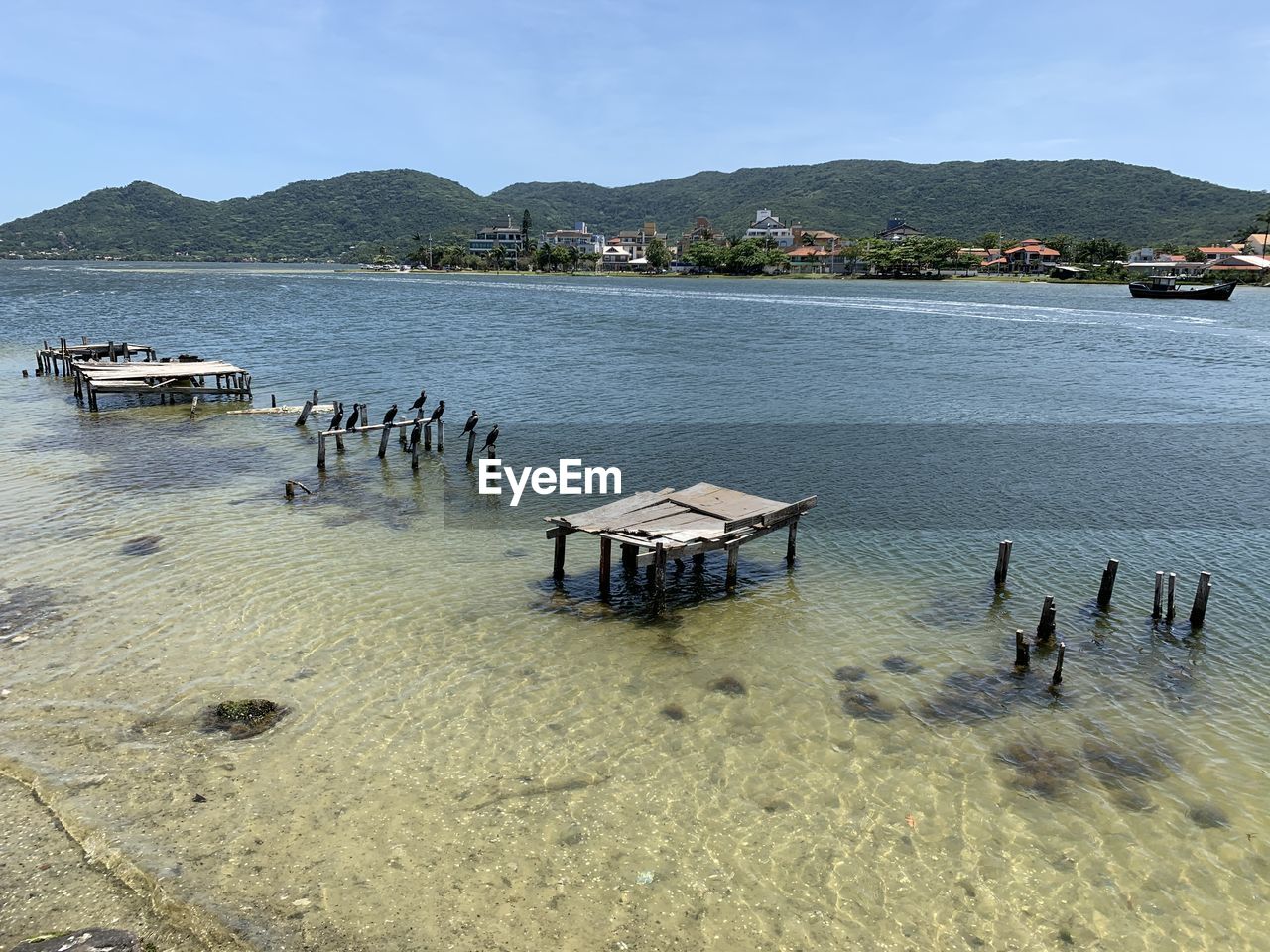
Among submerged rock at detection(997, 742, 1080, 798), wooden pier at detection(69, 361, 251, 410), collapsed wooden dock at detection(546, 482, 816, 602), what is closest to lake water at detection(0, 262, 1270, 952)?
submerged rock at detection(997, 742, 1080, 798)

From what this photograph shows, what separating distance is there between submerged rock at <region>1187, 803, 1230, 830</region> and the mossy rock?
14487 millimetres

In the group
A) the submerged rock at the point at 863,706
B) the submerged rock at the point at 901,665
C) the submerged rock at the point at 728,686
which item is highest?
the submerged rock at the point at 901,665

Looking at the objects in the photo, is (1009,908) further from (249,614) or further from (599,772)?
(249,614)

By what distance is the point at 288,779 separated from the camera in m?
12.0

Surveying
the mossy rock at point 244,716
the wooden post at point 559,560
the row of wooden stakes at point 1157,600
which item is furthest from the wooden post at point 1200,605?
the mossy rock at point 244,716

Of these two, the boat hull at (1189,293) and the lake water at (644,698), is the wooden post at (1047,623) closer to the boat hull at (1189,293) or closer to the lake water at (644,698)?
the lake water at (644,698)

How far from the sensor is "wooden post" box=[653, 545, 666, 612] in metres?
17.6

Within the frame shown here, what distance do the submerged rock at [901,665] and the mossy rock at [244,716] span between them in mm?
11352

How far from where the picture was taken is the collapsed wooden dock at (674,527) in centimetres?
1811

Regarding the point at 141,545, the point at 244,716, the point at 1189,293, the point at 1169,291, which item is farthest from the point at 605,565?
the point at 1189,293

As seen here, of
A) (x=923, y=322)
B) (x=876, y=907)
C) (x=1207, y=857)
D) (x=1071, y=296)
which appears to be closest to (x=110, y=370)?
(x=876, y=907)

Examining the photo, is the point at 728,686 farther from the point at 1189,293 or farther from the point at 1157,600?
the point at 1189,293

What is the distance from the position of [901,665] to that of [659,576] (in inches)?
211

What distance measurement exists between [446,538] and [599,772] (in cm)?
1133
